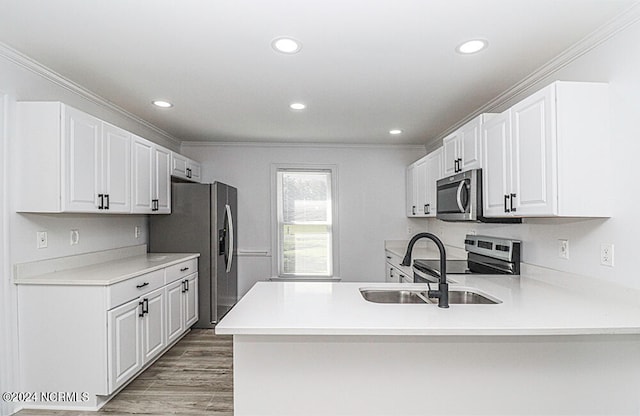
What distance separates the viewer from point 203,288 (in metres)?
4.18

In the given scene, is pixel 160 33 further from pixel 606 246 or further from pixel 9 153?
pixel 606 246

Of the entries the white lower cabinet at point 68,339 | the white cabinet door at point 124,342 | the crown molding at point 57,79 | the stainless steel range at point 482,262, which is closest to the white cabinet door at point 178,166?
the crown molding at point 57,79

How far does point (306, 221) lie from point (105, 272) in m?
2.87

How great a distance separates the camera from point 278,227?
513 cm

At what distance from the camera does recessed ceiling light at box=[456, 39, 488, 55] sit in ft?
6.98

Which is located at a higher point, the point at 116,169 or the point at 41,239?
the point at 116,169

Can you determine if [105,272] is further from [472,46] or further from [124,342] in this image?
[472,46]

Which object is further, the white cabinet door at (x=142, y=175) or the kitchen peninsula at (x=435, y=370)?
the white cabinet door at (x=142, y=175)

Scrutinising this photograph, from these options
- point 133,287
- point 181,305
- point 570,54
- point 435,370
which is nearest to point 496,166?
point 570,54

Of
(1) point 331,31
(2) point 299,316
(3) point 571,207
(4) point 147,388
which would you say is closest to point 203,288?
(4) point 147,388

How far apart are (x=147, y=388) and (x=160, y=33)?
8.11 ft

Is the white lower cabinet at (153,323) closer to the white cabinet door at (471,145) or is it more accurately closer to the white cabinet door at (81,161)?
the white cabinet door at (81,161)

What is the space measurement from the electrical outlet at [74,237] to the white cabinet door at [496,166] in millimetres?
3161

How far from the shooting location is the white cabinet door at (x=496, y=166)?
7.52 ft
